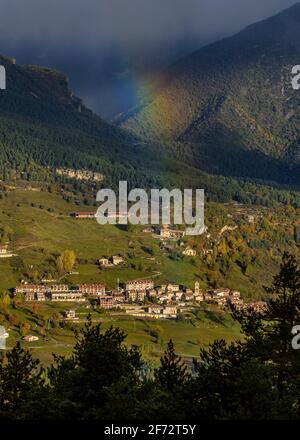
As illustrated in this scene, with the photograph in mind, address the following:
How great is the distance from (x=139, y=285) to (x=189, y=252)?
125ft

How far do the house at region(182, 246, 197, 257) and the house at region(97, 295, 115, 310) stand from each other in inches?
1843

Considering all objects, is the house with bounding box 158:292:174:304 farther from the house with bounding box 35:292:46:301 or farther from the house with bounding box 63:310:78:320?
the house with bounding box 63:310:78:320

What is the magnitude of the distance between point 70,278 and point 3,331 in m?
32.1

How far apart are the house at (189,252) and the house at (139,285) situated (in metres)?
31.8

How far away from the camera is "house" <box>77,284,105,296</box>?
142 m

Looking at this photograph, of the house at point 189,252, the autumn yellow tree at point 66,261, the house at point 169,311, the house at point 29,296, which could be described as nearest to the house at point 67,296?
the house at point 29,296

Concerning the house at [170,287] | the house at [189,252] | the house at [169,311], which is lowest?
the house at [169,311]

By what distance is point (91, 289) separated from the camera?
143250 mm

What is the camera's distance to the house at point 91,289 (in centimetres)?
14188

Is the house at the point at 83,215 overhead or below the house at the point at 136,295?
overhead

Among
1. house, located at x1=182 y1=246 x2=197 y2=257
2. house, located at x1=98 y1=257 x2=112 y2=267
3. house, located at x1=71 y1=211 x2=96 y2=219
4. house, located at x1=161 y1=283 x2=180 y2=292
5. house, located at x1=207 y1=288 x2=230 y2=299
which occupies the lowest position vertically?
house, located at x1=207 y1=288 x2=230 y2=299

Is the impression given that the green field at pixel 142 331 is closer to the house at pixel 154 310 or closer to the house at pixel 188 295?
the house at pixel 154 310

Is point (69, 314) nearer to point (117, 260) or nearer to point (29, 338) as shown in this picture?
point (29, 338)

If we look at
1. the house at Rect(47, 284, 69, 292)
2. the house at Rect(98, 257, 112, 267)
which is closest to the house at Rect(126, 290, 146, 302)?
the house at Rect(47, 284, 69, 292)
